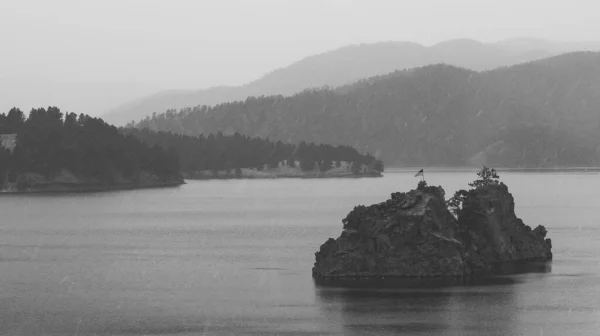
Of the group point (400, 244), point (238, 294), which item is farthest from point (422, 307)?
point (238, 294)

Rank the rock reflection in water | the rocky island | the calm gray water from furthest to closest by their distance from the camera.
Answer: the rocky island < the calm gray water < the rock reflection in water

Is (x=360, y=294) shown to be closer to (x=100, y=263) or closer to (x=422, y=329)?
(x=422, y=329)

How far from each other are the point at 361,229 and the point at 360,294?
9.63 m

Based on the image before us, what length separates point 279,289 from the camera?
252 ft

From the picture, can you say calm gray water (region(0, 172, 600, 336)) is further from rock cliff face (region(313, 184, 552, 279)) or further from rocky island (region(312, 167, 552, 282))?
rock cliff face (region(313, 184, 552, 279))

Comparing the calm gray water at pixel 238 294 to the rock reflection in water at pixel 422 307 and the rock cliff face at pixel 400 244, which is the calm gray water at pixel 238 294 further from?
the rock cliff face at pixel 400 244

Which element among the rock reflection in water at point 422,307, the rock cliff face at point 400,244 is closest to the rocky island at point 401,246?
the rock cliff face at point 400,244

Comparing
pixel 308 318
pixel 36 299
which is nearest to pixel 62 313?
pixel 36 299

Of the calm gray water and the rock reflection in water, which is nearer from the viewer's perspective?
the rock reflection in water

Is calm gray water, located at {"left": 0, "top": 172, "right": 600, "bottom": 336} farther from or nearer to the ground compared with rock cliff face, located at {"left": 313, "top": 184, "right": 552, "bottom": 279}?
nearer to the ground

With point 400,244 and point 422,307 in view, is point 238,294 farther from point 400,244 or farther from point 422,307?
point 422,307

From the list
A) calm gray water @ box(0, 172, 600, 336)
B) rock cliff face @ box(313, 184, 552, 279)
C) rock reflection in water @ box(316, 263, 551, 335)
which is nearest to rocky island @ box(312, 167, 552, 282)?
rock cliff face @ box(313, 184, 552, 279)

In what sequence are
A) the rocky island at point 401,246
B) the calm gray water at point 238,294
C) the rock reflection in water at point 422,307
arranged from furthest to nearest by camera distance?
the rocky island at point 401,246 → the calm gray water at point 238,294 → the rock reflection in water at point 422,307

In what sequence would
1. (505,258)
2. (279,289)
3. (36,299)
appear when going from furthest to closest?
(505,258) < (279,289) < (36,299)
